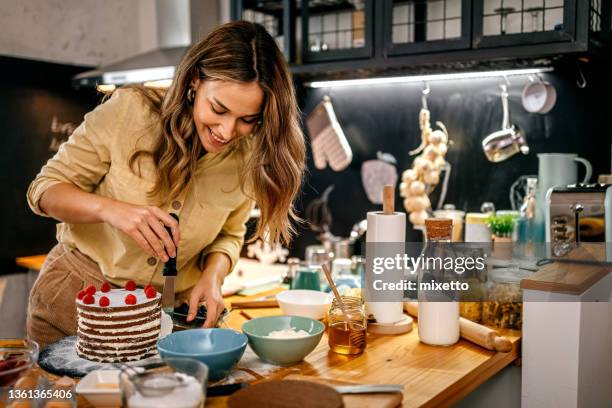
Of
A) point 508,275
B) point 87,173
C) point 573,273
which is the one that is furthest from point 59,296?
point 573,273

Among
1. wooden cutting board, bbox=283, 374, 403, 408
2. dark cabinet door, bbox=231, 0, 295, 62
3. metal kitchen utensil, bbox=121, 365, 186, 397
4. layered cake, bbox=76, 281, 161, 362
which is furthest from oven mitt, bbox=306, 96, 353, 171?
metal kitchen utensil, bbox=121, 365, 186, 397

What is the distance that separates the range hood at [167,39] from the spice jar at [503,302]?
76.6 inches

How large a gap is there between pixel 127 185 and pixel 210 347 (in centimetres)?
59

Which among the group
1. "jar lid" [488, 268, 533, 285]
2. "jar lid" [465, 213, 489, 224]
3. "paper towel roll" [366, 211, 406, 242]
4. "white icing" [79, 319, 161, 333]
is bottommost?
"white icing" [79, 319, 161, 333]

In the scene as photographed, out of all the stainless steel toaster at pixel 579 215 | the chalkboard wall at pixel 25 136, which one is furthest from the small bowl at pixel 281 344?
the chalkboard wall at pixel 25 136

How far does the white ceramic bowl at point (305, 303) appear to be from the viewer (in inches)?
65.3

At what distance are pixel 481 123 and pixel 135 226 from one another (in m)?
1.72

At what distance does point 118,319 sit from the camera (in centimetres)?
129

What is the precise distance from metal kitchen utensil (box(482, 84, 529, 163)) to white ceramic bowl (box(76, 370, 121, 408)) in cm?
183

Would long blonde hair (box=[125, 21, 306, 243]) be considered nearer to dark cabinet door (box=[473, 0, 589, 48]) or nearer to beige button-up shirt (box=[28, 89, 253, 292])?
beige button-up shirt (box=[28, 89, 253, 292])

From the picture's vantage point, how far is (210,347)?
4.15ft

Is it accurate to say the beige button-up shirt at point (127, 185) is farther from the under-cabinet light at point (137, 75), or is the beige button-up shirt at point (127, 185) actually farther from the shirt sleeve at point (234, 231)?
the under-cabinet light at point (137, 75)

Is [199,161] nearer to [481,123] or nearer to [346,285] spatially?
[346,285]

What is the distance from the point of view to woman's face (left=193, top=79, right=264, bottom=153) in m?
1.50
